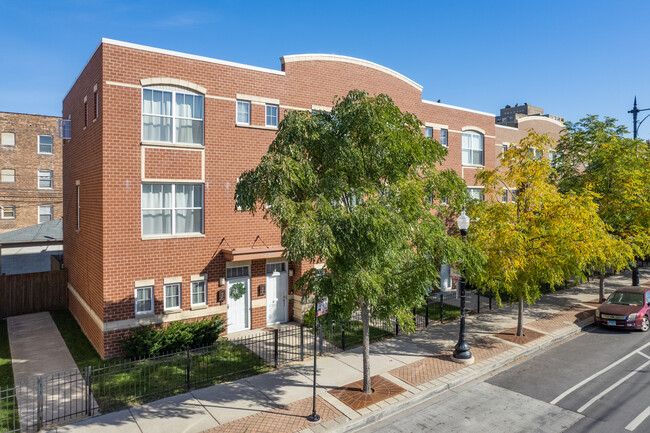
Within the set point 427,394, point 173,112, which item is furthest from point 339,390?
point 173,112

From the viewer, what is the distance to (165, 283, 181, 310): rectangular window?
15.2 meters

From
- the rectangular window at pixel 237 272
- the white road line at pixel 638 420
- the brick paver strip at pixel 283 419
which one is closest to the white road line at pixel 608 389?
the white road line at pixel 638 420

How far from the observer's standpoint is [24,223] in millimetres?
36812

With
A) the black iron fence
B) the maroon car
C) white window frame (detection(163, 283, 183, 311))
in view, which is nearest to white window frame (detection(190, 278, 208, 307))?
white window frame (detection(163, 283, 183, 311))

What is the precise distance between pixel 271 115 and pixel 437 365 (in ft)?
37.3

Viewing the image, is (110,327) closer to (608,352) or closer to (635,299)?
(608,352)

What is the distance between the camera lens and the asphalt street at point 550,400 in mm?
9852

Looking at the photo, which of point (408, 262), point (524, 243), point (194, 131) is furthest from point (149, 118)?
point (524, 243)

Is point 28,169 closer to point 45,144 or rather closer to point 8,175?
point 8,175

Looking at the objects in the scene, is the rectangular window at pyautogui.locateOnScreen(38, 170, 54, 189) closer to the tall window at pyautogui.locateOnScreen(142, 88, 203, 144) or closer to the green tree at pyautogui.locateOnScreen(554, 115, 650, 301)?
the tall window at pyautogui.locateOnScreen(142, 88, 203, 144)

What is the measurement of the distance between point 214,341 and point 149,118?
27.0 ft

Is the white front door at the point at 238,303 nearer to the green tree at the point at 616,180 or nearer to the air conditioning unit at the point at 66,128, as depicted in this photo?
the air conditioning unit at the point at 66,128

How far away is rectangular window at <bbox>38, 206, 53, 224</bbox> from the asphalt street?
38.5 m

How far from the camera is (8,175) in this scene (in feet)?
118
